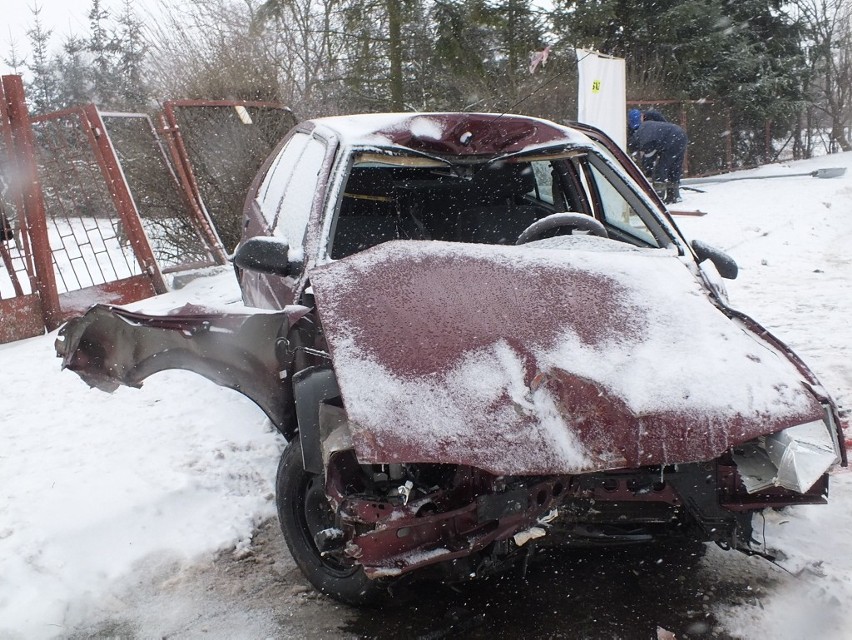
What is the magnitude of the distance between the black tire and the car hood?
65 cm

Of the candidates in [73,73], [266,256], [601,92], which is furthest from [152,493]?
[73,73]

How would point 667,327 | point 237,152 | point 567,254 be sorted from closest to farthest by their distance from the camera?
point 667,327, point 567,254, point 237,152

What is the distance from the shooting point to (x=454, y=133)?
340 centimetres

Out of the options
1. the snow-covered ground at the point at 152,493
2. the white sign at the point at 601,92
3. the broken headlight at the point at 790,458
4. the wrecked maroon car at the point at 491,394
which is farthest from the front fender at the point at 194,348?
the white sign at the point at 601,92

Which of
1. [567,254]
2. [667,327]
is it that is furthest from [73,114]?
[667,327]

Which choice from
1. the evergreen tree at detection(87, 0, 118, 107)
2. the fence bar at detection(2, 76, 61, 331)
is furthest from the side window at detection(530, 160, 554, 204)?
the evergreen tree at detection(87, 0, 118, 107)

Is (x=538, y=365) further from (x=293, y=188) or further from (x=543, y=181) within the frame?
(x=543, y=181)

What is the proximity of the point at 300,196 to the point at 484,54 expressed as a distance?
1015 centimetres

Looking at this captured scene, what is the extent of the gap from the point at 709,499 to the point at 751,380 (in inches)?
15.9

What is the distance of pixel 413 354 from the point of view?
2.21m

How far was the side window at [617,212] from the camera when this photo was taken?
11.5 ft

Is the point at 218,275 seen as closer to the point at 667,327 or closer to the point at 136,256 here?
the point at 136,256

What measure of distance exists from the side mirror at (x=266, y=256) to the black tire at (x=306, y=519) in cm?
76

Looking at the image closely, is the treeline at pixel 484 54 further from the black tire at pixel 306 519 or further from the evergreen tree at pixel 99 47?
the evergreen tree at pixel 99 47
